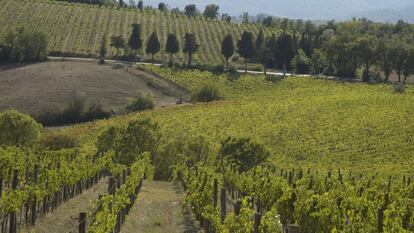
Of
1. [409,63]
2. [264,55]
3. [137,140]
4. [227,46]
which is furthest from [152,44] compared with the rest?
[137,140]

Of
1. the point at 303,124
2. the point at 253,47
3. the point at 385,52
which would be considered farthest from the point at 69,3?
the point at 303,124

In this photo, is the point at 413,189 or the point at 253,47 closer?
the point at 413,189

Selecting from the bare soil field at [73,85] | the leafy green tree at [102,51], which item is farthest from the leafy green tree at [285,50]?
the leafy green tree at [102,51]

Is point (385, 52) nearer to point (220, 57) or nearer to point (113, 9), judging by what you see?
point (220, 57)

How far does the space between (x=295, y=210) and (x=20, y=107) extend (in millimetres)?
67324

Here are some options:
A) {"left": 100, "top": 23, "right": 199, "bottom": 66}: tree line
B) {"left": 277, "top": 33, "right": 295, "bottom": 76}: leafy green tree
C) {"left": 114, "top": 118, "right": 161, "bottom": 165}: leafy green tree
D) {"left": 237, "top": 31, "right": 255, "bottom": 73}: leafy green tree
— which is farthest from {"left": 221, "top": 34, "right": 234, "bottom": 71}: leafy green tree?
{"left": 114, "top": 118, "right": 161, "bottom": 165}: leafy green tree

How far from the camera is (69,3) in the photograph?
175875mm

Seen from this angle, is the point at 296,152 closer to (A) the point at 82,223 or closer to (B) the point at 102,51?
(A) the point at 82,223

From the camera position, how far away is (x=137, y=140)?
5050 cm

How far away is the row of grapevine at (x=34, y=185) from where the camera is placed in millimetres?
21881

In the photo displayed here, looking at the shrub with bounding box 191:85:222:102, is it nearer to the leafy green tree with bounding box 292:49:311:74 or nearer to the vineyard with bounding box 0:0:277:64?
the leafy green tree with bounding box 292:49:311:74

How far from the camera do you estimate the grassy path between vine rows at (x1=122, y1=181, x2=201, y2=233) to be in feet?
86.5

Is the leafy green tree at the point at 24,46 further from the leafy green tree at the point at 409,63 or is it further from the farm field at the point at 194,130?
the leafy green tree at the point at 409,63

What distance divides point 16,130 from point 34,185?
28545mm
